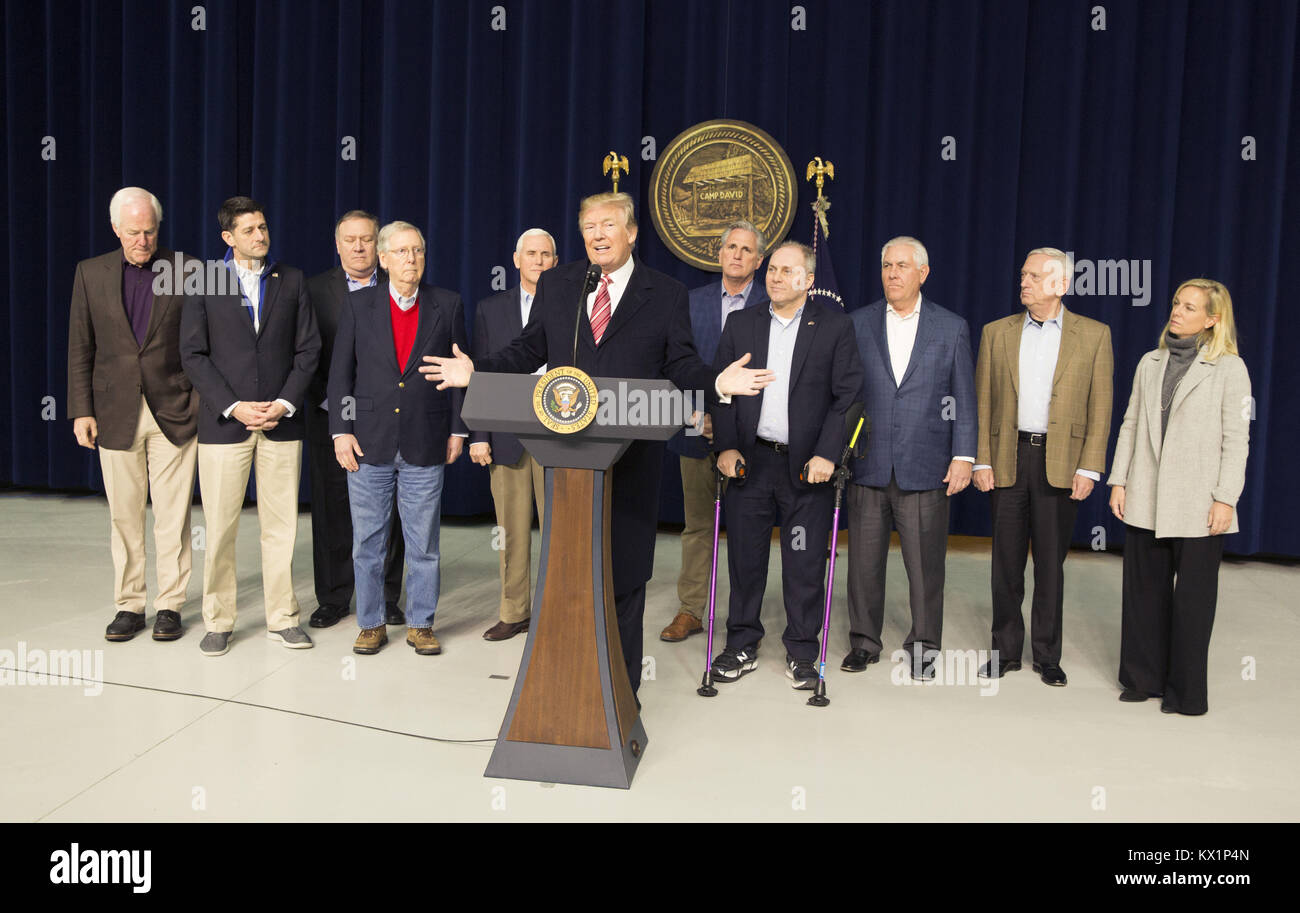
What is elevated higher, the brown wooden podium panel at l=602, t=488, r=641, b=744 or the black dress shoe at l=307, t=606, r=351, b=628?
the brown wooden podium panel at l=602, t=488, r=641, b=744

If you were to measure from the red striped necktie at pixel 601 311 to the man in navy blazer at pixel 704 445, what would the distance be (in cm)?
126

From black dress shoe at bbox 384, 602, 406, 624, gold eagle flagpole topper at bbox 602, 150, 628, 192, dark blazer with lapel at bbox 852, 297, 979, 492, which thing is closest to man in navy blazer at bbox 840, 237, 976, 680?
dark blazer with lapel at bbox 852, 297, 979, 492

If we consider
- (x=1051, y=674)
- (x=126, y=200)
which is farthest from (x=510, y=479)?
(x=1051, y=674)

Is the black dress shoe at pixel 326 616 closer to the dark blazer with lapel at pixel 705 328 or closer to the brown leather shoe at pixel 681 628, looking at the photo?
the brown leather shoe at pixel 681 628

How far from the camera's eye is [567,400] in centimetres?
255

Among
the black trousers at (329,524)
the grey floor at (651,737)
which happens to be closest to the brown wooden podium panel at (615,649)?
the grey floor at (651,737)

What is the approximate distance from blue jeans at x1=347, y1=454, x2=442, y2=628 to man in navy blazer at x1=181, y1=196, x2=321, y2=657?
286 millimetres

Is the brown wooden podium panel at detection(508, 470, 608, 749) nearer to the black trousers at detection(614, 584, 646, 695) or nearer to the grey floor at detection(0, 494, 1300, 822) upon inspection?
the grey floor at detection(0, 494, 1300, 822)

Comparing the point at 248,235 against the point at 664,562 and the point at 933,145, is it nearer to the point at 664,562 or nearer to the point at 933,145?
the point at 664,562

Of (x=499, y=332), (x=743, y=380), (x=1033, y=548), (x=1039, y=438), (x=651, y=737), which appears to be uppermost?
(x=499, y=332)

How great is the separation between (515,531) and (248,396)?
1167 millimetres

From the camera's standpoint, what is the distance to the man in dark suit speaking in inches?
119

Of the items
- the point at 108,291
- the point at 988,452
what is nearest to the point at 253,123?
the point at 108,291

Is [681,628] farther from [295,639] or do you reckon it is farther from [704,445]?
[295,639]
